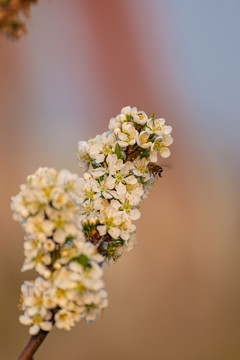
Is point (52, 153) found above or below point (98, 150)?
above

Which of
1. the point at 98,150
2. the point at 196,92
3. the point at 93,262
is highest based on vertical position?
the point at 196,92

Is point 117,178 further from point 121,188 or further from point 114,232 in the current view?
point 114,232

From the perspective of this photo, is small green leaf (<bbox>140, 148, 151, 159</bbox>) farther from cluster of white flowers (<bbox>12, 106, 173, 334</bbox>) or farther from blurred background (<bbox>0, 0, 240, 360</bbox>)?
blurred background (<bbox>0, 0, 240, 360</bbox>)

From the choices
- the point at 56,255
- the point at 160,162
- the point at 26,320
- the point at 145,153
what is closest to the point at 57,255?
the point at 56,255

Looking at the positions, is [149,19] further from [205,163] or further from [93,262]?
[93,262]

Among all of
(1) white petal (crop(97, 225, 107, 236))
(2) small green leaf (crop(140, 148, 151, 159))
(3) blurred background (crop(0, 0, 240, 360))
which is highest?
(3) blurred background (crop(0, 0, 240, 360))

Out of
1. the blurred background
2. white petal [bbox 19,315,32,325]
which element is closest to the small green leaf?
white petal [bbox 19,315,32,325]

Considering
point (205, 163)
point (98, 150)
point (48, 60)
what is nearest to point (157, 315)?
point (205, 163)
